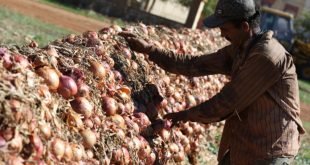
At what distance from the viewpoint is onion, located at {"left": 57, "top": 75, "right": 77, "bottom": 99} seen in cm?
297

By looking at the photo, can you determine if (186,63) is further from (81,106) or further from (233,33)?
(81,106)

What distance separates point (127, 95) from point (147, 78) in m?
0.64

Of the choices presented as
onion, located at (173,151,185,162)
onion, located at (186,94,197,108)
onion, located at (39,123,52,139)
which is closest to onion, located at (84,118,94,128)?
onion, located at (39,123,52,139)

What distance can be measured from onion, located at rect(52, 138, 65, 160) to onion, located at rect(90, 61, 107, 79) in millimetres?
886

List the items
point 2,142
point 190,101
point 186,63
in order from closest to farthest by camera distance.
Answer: point 2,142, point 186,63, point 190,101

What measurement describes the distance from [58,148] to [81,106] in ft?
1.60

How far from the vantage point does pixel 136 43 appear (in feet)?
14.4

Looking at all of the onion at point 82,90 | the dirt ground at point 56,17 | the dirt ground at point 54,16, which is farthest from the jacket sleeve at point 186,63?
the dirt ground at point 54,16

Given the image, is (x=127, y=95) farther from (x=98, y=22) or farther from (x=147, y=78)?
(x=98, y=22)

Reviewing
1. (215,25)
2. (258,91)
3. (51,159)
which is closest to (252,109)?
(258,91)

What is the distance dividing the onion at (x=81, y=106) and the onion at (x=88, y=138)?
0.12 meters

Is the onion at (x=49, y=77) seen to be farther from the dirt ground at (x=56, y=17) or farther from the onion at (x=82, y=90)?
the dirt ground at (x=56, y=17)

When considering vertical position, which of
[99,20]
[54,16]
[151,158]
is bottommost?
[99,20]

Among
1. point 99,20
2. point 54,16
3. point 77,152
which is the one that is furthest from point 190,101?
point 99,20
